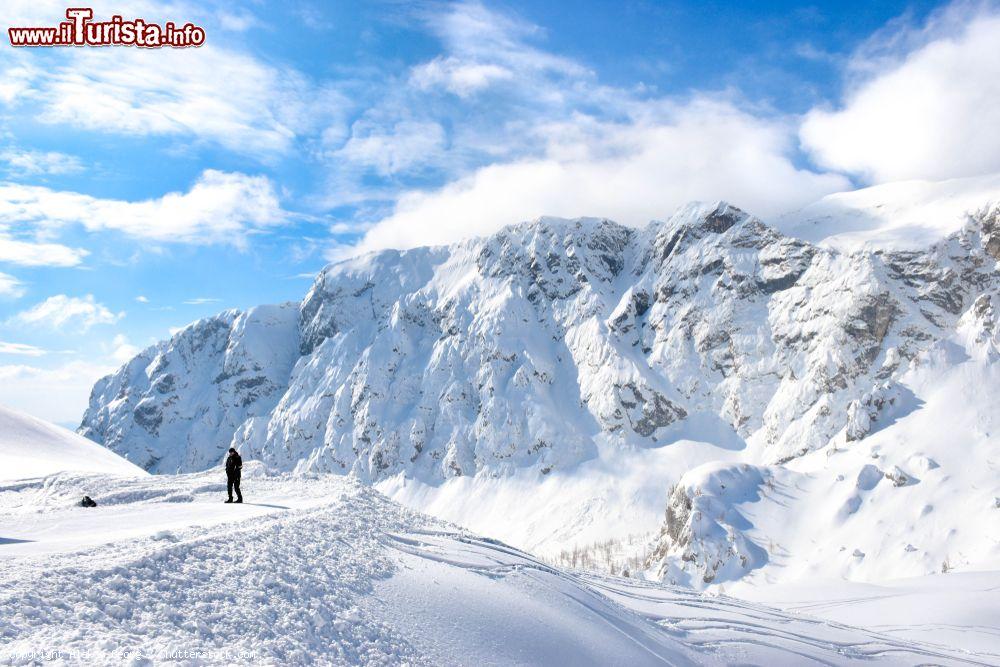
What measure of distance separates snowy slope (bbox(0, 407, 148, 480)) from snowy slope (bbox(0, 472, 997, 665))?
5599 millimetres

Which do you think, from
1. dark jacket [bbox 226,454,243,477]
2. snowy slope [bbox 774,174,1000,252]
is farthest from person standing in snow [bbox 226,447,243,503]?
snowy slope [bbox 774,174,1000,252]

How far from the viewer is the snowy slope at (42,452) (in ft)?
94.3

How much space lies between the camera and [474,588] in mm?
15367

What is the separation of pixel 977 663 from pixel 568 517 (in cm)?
14570

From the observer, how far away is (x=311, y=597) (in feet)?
41.3

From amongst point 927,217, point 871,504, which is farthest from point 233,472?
point 927,217

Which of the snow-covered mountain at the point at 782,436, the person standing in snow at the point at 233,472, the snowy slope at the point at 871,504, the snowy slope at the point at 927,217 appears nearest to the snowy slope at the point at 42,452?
the person standing in snow at the point at 233,472

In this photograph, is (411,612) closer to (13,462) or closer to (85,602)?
(85,602)

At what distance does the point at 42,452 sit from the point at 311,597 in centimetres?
2848

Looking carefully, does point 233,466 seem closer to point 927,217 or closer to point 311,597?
point 311,597

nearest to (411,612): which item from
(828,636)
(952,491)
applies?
(828,636)

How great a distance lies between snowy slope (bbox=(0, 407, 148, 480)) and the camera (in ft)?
94.3

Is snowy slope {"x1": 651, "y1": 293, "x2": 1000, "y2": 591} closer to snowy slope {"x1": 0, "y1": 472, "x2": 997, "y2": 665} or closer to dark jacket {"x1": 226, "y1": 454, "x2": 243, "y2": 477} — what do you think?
snowy slope {"x1": 0, "y1": 472, "x2": 997, "y2": 665}

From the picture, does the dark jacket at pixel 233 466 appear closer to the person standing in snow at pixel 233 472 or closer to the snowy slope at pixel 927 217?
the person standing in snow at pixel 233 472
